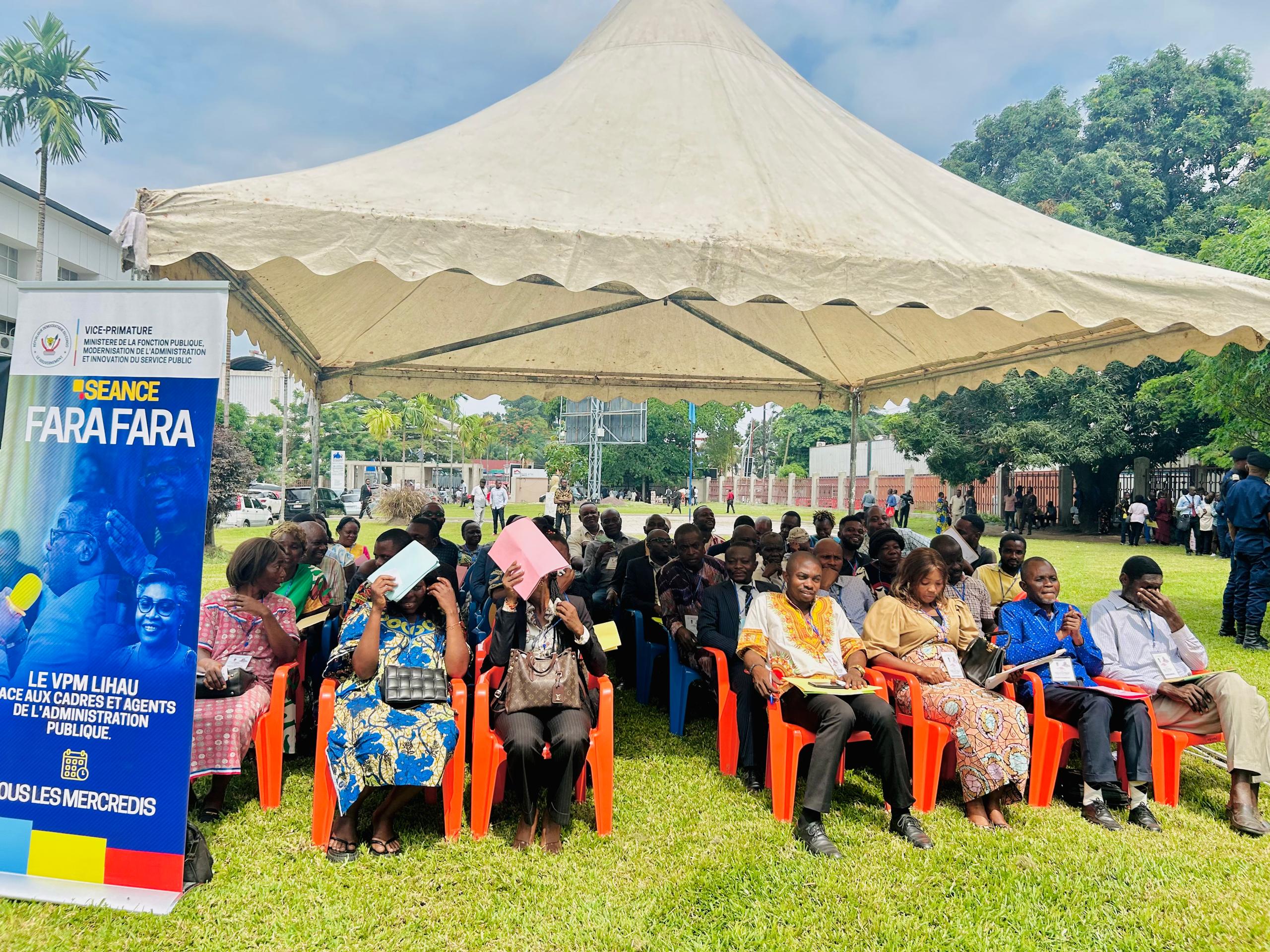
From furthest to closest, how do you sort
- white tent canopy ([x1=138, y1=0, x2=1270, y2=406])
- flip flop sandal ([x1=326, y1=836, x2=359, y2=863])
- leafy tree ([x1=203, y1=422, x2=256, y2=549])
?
1. leafy tree ([x1=203, y1=422, x2=256, y2=549])
2. white tent canopy ([x1=138, y1=0, x2=1270, y2=406])
3. flip flop sandal ([x1=326, y1=836, x2=359, y2=863])

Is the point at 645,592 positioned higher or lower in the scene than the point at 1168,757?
higher

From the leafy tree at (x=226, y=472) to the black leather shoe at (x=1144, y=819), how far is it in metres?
16.6

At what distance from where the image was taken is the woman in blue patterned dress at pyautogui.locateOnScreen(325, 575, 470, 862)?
10.8 feet

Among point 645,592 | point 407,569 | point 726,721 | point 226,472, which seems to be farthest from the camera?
point 226,472

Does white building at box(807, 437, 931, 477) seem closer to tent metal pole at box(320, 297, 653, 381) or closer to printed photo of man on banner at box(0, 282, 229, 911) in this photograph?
tent metal pole at box(320, 297, 653, 381)

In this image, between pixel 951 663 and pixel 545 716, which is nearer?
pixel 545 716

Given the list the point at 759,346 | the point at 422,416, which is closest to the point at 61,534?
the point at 759,346

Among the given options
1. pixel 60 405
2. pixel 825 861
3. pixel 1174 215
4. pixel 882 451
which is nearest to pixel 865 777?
pixel 825 861

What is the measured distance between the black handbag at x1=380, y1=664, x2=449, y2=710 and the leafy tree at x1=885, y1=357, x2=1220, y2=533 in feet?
81.0

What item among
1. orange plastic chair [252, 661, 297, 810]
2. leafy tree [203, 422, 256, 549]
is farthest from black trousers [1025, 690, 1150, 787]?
leafy tree [203, 422, 256, 549]

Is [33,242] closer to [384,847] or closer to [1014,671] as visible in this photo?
[384,847]

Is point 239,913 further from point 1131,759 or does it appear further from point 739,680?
point 1131,759

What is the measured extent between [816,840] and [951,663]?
121cm

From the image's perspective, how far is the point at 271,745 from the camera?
3.69 metres
